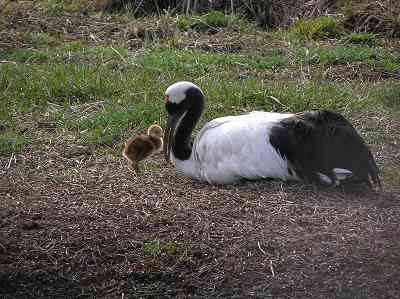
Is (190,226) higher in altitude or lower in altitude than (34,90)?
higher

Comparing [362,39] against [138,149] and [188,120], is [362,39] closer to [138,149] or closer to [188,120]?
[188,120]

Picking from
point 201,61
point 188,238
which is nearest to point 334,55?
point 201,61

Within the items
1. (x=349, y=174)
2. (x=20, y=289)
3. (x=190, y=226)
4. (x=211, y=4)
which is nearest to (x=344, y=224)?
(x=349, y=174)

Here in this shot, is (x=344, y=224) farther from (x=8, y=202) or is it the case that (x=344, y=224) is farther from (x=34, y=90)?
(x=34, y=90)

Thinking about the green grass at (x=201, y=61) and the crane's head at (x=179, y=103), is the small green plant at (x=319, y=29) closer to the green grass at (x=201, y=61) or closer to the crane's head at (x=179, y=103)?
the green grass at (x=201, y=61)

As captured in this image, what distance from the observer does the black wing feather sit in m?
6.94

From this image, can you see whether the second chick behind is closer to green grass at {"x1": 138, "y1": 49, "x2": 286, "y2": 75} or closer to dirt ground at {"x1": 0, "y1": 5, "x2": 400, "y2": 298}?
dirt ground at {"x1": 0, "y1": 5, "x2": 400, "y2": 298}

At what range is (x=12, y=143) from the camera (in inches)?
326

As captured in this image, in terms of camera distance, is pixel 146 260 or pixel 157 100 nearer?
pixel 146 260

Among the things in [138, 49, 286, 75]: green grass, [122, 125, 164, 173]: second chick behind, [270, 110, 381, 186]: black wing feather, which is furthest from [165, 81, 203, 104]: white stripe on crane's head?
[138, 49, 286, 75]: green grass

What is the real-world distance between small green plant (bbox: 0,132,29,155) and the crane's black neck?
141 centimetres

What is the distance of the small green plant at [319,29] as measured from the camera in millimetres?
11930

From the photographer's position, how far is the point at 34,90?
9.67 metres

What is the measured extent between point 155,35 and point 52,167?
4.31 m
